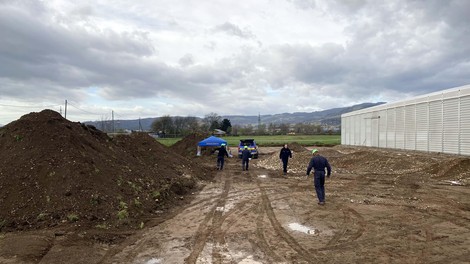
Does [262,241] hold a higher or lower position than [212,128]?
lower

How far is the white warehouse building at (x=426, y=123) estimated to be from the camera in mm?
22453

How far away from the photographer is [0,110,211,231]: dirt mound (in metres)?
9.58

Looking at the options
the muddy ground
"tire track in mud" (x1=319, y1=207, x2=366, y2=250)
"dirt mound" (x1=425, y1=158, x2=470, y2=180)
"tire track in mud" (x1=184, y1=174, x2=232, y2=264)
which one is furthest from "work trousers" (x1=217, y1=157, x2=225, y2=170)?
"tire track in mud" (x1=319, y1=207, x2=366, y2=250)

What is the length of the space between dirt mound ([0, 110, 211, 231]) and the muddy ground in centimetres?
67

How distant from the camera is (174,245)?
7.90 meters

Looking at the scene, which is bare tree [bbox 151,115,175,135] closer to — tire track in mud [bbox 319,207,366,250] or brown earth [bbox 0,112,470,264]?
brown earth [bbox 0,112,470,264]

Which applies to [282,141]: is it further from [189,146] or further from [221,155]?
[221,155]

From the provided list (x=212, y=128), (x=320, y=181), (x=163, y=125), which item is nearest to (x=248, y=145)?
(x=320, y=181)

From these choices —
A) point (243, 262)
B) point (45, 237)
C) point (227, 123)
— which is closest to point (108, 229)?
point (45, 237)

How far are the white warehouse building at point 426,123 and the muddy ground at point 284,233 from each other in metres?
A: 8.57

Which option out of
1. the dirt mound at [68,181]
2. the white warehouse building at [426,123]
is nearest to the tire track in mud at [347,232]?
the dirt mound at [68,181]

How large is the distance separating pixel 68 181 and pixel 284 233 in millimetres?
6357

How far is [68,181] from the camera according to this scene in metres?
10.7

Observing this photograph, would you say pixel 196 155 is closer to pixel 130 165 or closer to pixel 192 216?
pixel 130 165
